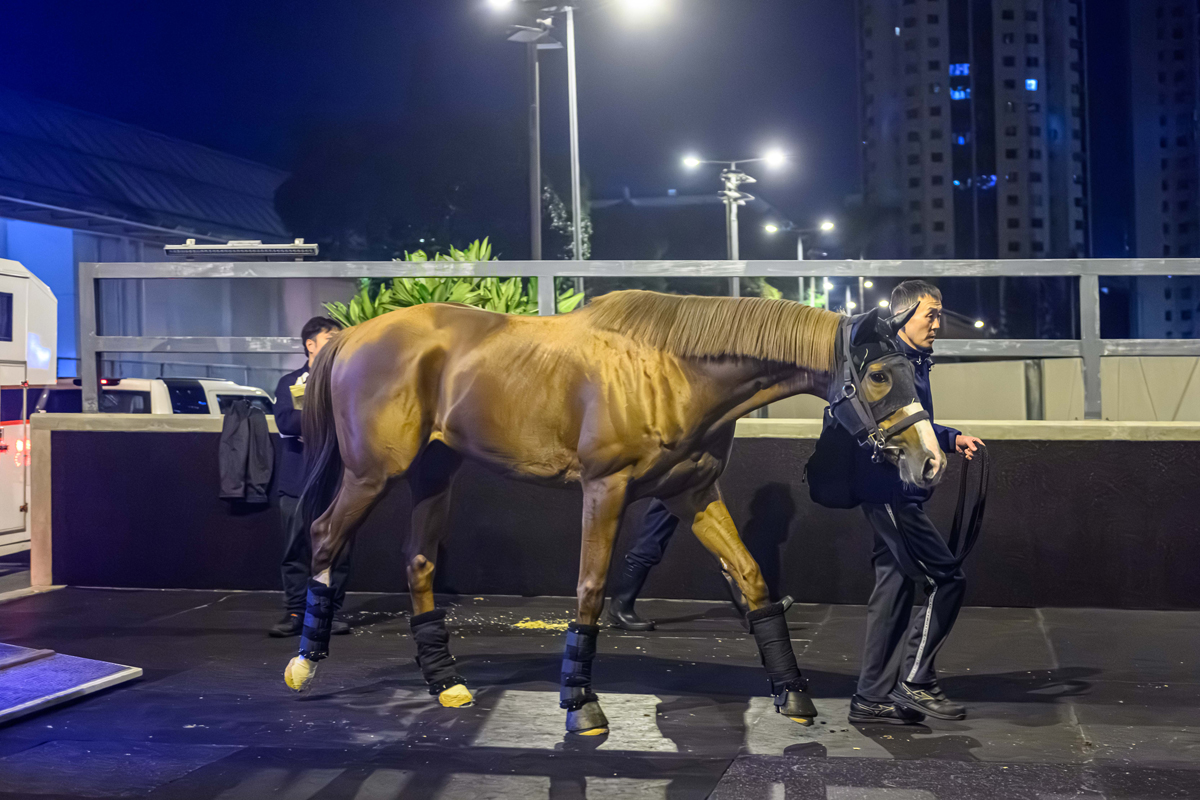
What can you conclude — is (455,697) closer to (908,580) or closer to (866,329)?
(908,580)

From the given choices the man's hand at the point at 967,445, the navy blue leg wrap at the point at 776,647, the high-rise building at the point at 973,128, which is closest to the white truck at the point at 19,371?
the navy blue leg wrap at the point at 776,647

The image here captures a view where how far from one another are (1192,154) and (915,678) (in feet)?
139

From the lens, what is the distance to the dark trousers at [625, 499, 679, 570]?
21.3ft

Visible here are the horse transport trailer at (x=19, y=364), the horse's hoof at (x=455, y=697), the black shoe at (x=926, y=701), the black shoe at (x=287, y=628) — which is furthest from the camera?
the horse transport trailer at (x=19, y=364)

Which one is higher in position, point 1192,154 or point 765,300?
point 1192,154

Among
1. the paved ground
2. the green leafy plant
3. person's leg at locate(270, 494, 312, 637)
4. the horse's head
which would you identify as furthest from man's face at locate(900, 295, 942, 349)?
the green leafy plant

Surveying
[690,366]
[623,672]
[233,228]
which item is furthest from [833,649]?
[233,228]

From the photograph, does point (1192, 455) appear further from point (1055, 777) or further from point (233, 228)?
point (233, 228)

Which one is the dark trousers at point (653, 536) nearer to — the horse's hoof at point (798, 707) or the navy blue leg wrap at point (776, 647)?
the navy blue leg wrap at point (776, 647)

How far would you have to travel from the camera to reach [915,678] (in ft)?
15.0

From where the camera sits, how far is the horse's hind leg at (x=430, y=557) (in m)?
5.02

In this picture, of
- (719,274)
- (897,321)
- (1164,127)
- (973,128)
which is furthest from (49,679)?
(973,128)

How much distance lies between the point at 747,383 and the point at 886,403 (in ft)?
2.10

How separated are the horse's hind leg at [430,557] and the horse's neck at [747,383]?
1.47 meters
